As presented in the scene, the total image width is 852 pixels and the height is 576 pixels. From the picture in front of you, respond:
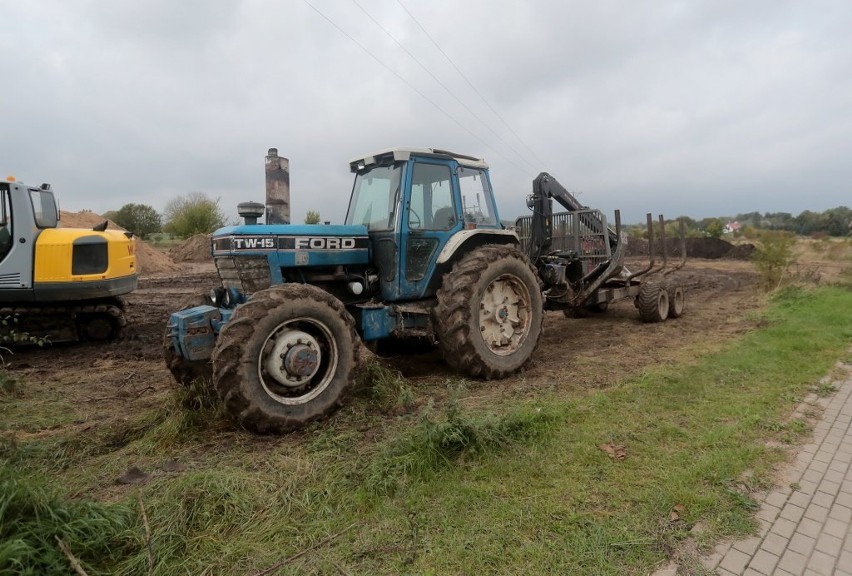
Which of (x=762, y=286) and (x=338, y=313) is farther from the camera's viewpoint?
(x=762, y=286)

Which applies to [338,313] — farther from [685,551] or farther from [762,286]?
[762,286]

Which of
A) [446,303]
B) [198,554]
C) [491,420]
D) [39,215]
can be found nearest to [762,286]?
[446,303]

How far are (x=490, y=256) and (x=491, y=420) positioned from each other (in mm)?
2271

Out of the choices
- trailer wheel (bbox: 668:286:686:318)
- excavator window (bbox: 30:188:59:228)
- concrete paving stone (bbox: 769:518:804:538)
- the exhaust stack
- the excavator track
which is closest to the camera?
concrete paving stone (bbox: 769:518:804:538)

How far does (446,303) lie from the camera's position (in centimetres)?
514

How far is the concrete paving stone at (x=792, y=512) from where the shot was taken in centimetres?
284

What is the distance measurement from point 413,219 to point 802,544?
4.04 m

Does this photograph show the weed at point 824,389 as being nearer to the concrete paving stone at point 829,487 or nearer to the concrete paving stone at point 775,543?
the concrete paving stone at point 829,487

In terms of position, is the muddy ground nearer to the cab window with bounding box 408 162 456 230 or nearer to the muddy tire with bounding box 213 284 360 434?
the muddy tire with bounding box 213 284 360 434

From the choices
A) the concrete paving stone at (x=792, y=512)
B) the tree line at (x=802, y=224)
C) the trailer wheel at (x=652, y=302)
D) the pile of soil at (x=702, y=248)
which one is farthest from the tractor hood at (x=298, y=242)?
the tree line at (x=802, y=224)

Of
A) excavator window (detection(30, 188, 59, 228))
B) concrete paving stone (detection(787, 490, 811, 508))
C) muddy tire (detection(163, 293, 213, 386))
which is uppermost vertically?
excavator window (detection(30, 188, 59, 228))

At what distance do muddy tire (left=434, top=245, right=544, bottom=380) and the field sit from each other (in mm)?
266

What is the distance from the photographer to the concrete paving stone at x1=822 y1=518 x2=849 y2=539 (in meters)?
2.71

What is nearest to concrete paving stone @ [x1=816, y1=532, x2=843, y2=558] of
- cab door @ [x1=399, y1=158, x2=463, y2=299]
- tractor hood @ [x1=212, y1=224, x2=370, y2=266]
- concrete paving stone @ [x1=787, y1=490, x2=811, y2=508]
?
concrete paving stone @ [x1=787, y1=490, x2=811, y2=508]
